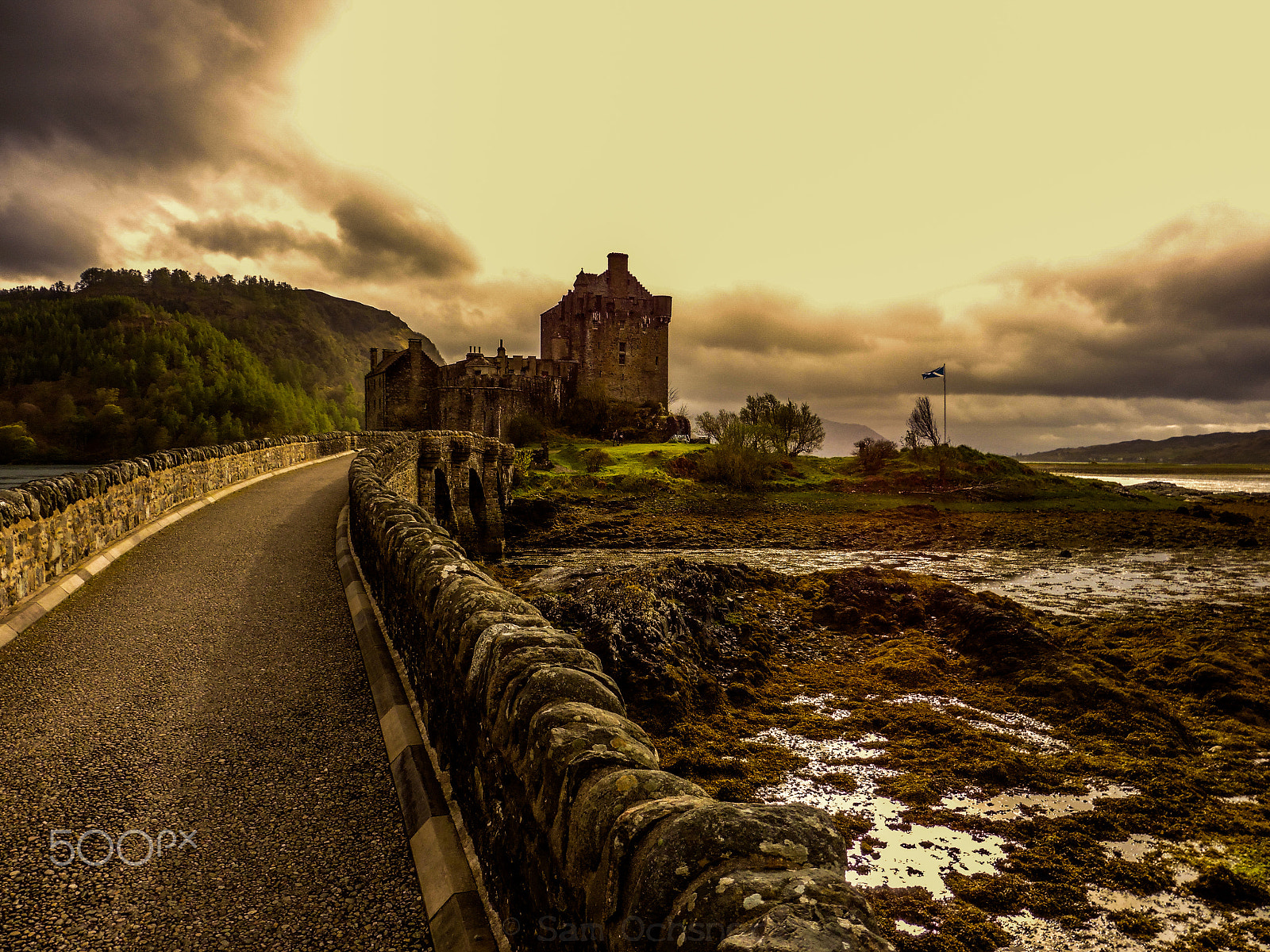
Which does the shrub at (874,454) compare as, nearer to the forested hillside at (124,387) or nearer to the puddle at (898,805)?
the puddle at (898,805)

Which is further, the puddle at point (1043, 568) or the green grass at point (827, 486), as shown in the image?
the green grass at point (827, 486)

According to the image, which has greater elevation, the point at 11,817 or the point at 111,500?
the point at 111,500

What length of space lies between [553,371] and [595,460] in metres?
18.5

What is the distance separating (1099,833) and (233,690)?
10.00m

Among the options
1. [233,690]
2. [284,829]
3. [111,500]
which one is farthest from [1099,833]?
[111,500]

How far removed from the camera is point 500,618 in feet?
12.6

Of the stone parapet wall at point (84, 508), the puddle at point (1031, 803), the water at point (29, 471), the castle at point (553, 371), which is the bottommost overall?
the puddle at point (1031, 803)

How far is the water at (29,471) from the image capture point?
6195 cm

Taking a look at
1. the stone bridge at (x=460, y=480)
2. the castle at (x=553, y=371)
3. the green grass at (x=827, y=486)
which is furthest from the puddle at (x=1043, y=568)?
the castle at (x=553, y=371)

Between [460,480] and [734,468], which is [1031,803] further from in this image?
[734,468]

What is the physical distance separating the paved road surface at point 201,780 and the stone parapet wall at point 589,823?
0.63m

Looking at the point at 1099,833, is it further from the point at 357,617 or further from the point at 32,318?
the point at 32,318

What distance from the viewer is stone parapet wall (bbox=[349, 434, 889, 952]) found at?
5.34 feet

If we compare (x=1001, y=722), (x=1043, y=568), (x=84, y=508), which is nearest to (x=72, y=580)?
(x=84, y=508)
